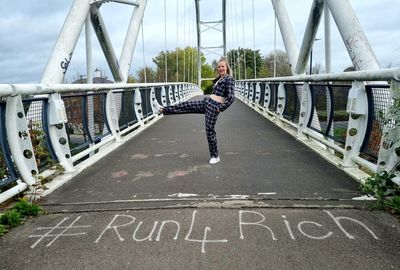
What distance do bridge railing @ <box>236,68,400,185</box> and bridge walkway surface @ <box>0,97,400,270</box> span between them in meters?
0.36

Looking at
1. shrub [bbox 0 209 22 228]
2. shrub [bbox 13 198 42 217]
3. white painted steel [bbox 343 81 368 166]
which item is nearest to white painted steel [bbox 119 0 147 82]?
white painted steel [bbox 343 81 368 166]

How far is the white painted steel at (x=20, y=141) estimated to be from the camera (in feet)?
11.8

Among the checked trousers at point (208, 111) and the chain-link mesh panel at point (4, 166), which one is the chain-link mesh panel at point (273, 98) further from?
the chain-link mesh panel at point (4, 166)

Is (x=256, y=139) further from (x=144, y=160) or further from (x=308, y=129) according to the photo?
(x=144, y=160)

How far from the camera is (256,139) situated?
22.8 feet

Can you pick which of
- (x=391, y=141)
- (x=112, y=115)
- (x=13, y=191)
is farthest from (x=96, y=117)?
(x=391, y=141)

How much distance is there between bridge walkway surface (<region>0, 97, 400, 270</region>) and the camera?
2.40 meters

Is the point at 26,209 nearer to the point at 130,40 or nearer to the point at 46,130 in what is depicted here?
the point at 46,130

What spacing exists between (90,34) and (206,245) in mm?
8043

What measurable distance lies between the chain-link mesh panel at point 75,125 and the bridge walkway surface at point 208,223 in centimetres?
57

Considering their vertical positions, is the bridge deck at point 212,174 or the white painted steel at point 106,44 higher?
the white painted steel at point 106,44

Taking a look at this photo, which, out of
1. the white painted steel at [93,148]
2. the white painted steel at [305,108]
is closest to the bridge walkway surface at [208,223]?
the white painted steel at [93,148]

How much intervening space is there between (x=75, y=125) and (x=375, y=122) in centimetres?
393

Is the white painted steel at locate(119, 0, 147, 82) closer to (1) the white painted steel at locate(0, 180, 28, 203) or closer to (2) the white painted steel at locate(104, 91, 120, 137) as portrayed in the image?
(2) the white painted steel at locate(104, 91, 120, 137)
